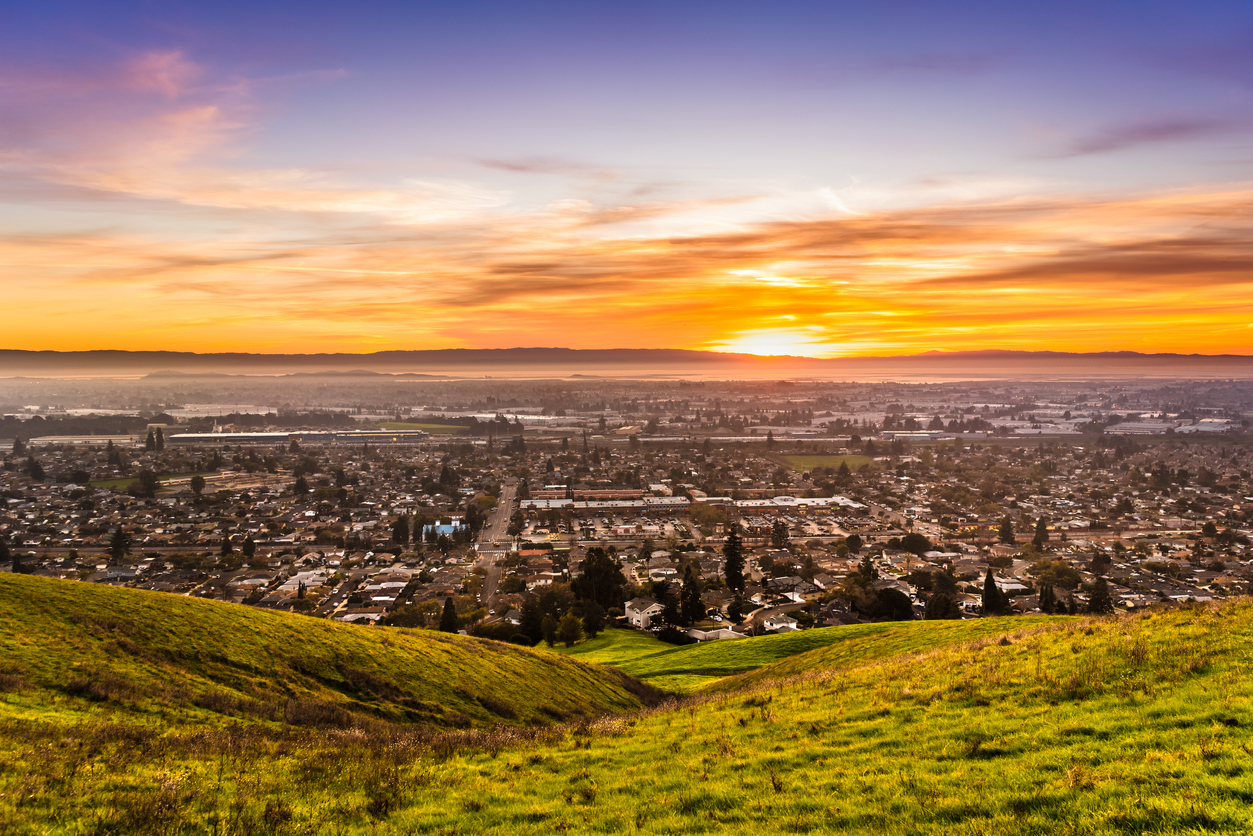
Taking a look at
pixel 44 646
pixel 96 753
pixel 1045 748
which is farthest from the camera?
pixel 44 646

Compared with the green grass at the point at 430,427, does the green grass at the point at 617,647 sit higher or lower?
lower

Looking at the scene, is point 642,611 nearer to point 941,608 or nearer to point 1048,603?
Answer: point 941,608

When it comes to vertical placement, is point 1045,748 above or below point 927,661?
Answer: above

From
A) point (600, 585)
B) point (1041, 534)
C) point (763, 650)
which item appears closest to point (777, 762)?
point (763, 650)

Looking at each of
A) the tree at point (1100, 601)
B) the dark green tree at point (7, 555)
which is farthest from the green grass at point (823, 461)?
the dark green tree at point (7, 555)

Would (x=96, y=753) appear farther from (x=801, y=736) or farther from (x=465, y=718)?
(x=801, y=736)

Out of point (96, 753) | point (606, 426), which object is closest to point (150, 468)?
point (606, 426)

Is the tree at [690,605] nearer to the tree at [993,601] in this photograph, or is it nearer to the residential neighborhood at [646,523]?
the residential neighborhood at [646,523]
